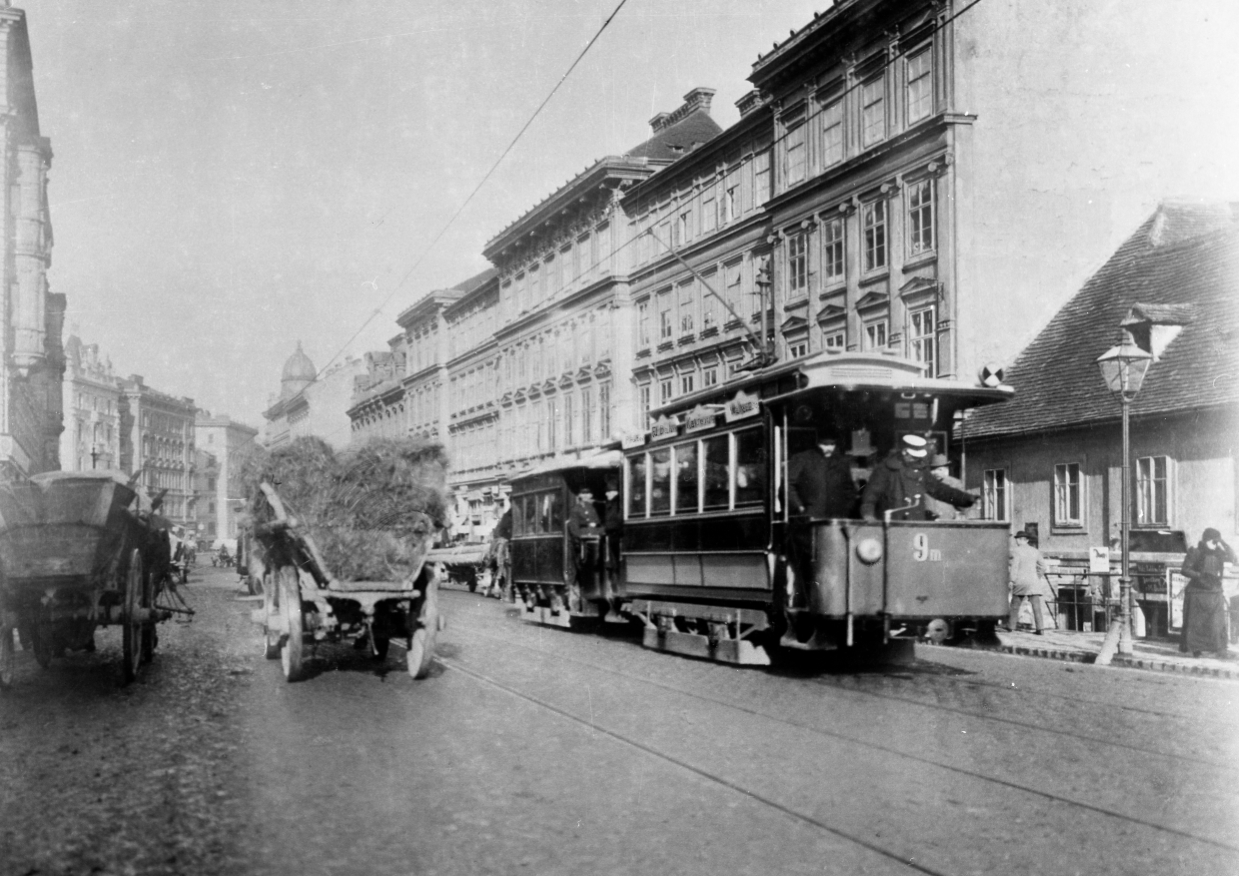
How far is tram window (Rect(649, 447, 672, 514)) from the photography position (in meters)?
17.0

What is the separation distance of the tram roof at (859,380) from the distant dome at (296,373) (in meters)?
130

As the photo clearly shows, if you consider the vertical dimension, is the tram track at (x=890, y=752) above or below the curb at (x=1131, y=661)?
above

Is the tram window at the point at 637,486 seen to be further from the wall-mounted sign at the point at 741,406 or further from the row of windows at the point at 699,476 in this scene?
the wall-mounted sign at the point at 741,406

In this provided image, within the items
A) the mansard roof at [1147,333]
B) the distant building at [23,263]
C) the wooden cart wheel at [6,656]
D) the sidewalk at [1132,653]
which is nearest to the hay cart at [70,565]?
the wooden cart wheel at [6,656]

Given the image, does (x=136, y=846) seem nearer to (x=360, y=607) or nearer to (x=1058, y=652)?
(x=360, y=607)

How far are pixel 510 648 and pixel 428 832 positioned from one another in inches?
432

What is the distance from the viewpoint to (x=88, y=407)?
92.6 m

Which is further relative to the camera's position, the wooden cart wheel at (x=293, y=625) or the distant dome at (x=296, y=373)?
the distant dome at (x=296, y=373)

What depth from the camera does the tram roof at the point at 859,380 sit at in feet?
43.7

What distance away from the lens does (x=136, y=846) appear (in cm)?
631

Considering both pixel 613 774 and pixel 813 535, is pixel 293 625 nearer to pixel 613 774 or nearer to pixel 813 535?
pixel 813 535

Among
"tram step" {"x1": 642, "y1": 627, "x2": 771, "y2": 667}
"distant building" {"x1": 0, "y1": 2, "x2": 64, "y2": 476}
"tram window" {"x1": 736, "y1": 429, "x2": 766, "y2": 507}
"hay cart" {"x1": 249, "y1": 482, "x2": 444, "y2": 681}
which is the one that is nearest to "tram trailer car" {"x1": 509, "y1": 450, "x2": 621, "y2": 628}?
"tram step" {"x1": 642, "y1": 627, "x2": 771, "y2": 667}

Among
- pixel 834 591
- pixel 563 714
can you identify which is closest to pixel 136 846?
pixel 563 714

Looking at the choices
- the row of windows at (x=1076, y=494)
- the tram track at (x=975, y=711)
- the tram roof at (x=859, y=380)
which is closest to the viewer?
the tram track at (x=975, y=711)
